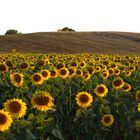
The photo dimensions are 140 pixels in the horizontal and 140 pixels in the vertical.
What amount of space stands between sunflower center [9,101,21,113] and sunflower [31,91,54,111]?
58 centimetres

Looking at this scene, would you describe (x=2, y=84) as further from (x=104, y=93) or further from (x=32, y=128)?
(x=32, y=128)

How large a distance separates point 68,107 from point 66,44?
4708 cm

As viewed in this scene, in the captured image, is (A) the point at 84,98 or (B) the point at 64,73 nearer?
(A) the point at 84,98

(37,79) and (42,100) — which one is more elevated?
(42,100)

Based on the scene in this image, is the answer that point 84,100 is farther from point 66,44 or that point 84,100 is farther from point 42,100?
point 66,44

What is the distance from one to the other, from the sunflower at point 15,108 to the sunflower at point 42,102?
0.57 m

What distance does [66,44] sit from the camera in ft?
188

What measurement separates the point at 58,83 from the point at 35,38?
4978 cm

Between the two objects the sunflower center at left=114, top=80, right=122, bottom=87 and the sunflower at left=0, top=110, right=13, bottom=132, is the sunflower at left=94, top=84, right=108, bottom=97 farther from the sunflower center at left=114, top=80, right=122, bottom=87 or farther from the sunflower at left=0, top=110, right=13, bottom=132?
the sunflower at left=0, top=110, right=13, bottom=132

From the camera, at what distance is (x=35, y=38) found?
199 ft

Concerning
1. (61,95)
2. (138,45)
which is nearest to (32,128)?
(61,95)

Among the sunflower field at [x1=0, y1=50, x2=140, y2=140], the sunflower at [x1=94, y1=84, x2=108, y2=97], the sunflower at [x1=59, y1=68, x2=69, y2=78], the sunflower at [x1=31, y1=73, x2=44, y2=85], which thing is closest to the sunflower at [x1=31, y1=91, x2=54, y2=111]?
the sunflower field at [x1=0, y1=50, x2=140, y2=140]

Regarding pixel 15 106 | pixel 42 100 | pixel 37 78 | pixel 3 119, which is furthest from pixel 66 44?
pixel 3 119

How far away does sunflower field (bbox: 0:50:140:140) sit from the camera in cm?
630
